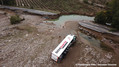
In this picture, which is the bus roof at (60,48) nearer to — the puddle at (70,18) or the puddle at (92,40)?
the puddle at (92,40)

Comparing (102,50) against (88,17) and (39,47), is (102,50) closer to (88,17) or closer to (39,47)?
(39,47)

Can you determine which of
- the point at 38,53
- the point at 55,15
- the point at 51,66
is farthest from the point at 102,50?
the point at 55,15

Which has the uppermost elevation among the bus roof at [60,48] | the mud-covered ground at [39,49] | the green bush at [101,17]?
the green bush at [101,17]

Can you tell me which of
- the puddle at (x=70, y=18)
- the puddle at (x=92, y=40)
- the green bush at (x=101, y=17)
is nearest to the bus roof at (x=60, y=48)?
the puddle at (x=92, y=40)

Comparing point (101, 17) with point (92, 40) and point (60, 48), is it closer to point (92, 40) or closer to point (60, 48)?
point (92, 40)

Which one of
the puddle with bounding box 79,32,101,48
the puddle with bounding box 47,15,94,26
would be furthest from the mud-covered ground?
the puddle with bounding box 47,15,94,26

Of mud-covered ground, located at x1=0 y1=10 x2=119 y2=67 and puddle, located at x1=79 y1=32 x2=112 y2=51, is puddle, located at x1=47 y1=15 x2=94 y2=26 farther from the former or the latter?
puddle, located at x1=79 y1=32 x2=112 y2=51

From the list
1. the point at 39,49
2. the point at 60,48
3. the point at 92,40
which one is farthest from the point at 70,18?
the point at 39,49
